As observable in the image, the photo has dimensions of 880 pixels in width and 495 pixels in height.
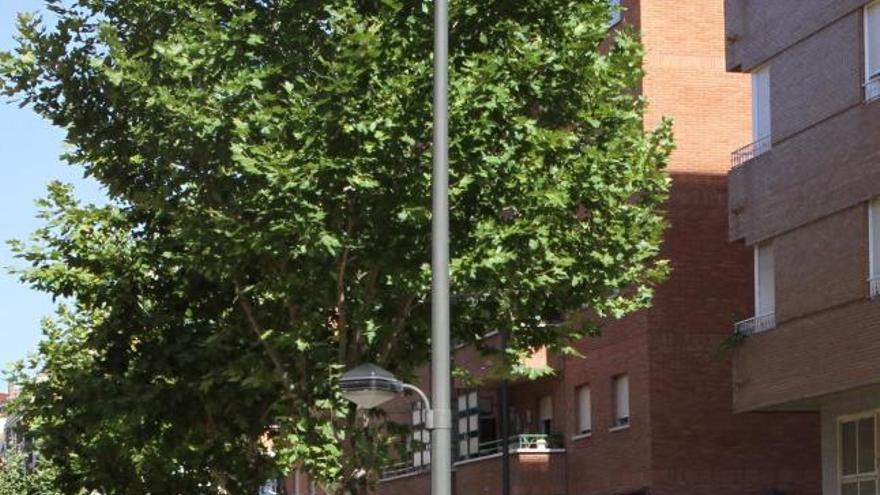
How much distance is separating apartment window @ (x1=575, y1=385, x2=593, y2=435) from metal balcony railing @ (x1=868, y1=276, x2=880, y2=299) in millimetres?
14098

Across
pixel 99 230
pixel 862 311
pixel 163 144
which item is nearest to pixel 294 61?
pixel 163 144

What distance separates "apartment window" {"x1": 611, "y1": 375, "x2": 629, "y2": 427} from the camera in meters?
42.9

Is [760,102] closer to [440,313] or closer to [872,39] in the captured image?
[872,39]

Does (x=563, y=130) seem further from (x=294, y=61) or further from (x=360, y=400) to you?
(x=360, y=400)

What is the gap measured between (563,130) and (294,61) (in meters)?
3.54

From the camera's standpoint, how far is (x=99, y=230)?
30.4 metres

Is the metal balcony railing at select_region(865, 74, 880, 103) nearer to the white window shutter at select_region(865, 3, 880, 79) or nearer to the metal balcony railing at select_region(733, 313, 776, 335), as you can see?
the white window shutter at select_region(865, 3, 880, 79)

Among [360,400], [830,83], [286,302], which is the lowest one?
[360,400]

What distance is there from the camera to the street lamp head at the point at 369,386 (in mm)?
19000

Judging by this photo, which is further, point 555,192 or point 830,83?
point 830,83

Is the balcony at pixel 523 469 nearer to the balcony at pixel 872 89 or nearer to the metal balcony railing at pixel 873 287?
the metal balcony railing at pixel 873 287

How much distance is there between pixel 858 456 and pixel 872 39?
7155 millimetres

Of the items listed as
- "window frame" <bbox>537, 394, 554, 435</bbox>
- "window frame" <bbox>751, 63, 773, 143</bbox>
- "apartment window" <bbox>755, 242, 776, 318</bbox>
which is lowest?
"window frame" <bbox>537, 394, 554, 435</bbox>

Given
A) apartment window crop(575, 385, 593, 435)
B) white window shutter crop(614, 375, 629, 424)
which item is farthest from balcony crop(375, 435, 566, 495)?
white window shutter crop(614, 375, 629, 424)
